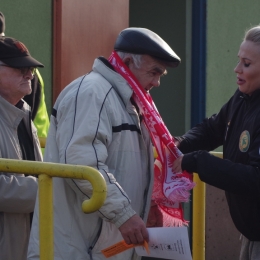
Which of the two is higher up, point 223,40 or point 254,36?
point 254,36

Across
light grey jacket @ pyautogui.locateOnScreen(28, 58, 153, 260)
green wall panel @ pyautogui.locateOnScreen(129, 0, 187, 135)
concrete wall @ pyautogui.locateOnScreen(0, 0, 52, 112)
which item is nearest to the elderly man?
light grey jacket @ pyautogui.locateOnScreen(28, 58, 153, 260)

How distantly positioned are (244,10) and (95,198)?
4.94m

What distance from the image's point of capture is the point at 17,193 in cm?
317

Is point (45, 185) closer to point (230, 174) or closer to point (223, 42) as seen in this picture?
point (230, 174)

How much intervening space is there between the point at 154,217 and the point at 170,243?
0.55 meters

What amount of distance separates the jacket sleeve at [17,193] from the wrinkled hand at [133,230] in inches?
23.1

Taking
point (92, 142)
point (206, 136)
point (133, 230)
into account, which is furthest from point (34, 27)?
point (133, 230)

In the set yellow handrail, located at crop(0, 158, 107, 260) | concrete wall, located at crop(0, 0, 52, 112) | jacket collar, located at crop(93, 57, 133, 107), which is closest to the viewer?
yellow handrail, located at crop(0, 158, 107, 260)

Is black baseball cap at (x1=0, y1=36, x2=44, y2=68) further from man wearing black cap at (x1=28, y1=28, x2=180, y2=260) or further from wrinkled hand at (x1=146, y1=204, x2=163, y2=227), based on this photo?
wrinkled hand at (x1=146, y1=204, x2=163, y2=227)

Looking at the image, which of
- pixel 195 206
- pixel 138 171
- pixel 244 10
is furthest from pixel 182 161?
pixel 244 10

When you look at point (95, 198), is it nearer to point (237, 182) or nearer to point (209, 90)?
point (237, 182)

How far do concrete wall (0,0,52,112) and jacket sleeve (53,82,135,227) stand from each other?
7.04 feet

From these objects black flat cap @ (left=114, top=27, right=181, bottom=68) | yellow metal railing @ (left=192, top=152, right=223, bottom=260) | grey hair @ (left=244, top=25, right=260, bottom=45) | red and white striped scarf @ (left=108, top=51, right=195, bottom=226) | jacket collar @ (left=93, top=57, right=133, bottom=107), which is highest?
grey hair @ (left=244, top=25, right=260, bottom=45)

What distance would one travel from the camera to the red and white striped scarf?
3.08 meters
